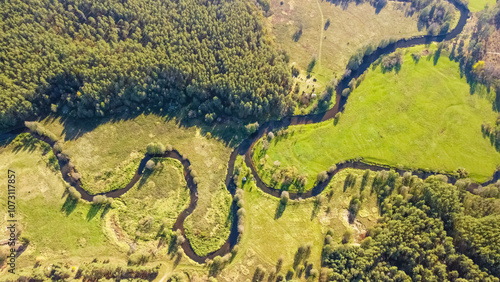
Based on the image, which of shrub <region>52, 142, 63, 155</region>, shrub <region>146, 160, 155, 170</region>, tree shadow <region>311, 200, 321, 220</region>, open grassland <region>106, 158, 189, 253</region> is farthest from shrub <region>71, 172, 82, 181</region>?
tree shadow <region>311, 200, 321, 220</region>

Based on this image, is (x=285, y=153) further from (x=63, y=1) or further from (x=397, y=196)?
(x=63, y=1)

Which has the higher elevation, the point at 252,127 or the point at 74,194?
the point at 252,127

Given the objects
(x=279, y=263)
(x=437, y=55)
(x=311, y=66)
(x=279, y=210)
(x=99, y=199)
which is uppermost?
(x=437, y=55)

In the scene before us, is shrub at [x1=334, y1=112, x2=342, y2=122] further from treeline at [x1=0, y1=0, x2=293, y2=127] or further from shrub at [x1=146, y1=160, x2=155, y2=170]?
shrub at [x1=146, y1=160, x2=155, y2=170]

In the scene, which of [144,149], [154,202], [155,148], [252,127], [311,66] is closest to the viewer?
[154,202]

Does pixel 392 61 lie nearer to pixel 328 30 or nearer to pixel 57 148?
pixel 328 30

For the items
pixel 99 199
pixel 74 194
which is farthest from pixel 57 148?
pixel 99 199

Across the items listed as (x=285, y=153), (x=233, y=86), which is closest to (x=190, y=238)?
(x=285, y=153)

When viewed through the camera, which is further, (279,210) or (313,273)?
(279,210)
